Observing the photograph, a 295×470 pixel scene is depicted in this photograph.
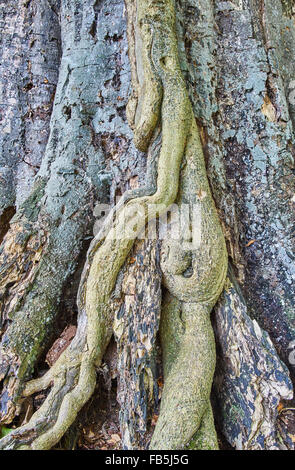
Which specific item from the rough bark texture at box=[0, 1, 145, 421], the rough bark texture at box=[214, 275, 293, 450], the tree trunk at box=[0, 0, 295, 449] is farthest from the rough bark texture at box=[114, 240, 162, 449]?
the rough bark texture at box=[0, 1, 145, 421]

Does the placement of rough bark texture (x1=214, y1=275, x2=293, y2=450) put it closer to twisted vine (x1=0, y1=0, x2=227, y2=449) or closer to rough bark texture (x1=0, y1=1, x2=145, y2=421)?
twisted vine (x1=0, y1=0, x2=227, y2=449)

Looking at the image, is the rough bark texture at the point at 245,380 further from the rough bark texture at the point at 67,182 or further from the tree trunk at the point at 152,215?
the rough bark texture at the point at 67,182

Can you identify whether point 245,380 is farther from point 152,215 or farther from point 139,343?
point 152,215

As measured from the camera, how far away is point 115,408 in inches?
72.4

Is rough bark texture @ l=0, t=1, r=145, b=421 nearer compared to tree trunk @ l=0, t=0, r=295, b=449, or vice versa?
tree trunk @ l=0, t=0, r=295, b=449

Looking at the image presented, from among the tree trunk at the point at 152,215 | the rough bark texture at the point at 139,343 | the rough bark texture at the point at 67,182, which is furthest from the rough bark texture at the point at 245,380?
the rough bark texture at the point at 67,182

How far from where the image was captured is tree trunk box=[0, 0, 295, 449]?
64.8 inches

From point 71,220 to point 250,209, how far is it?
1020 mm

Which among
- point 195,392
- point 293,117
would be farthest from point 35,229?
point 293,117

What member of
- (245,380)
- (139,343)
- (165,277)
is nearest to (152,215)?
(165,277)

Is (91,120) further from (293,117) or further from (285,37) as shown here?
(285,37)

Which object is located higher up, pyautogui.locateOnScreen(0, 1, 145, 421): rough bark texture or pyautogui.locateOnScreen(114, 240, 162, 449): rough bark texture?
pyautogui.locateOnScreen(0, 1, 145, 421): rough bark texture

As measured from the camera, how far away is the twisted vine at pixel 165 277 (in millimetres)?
1551

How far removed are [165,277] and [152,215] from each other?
0.31m
